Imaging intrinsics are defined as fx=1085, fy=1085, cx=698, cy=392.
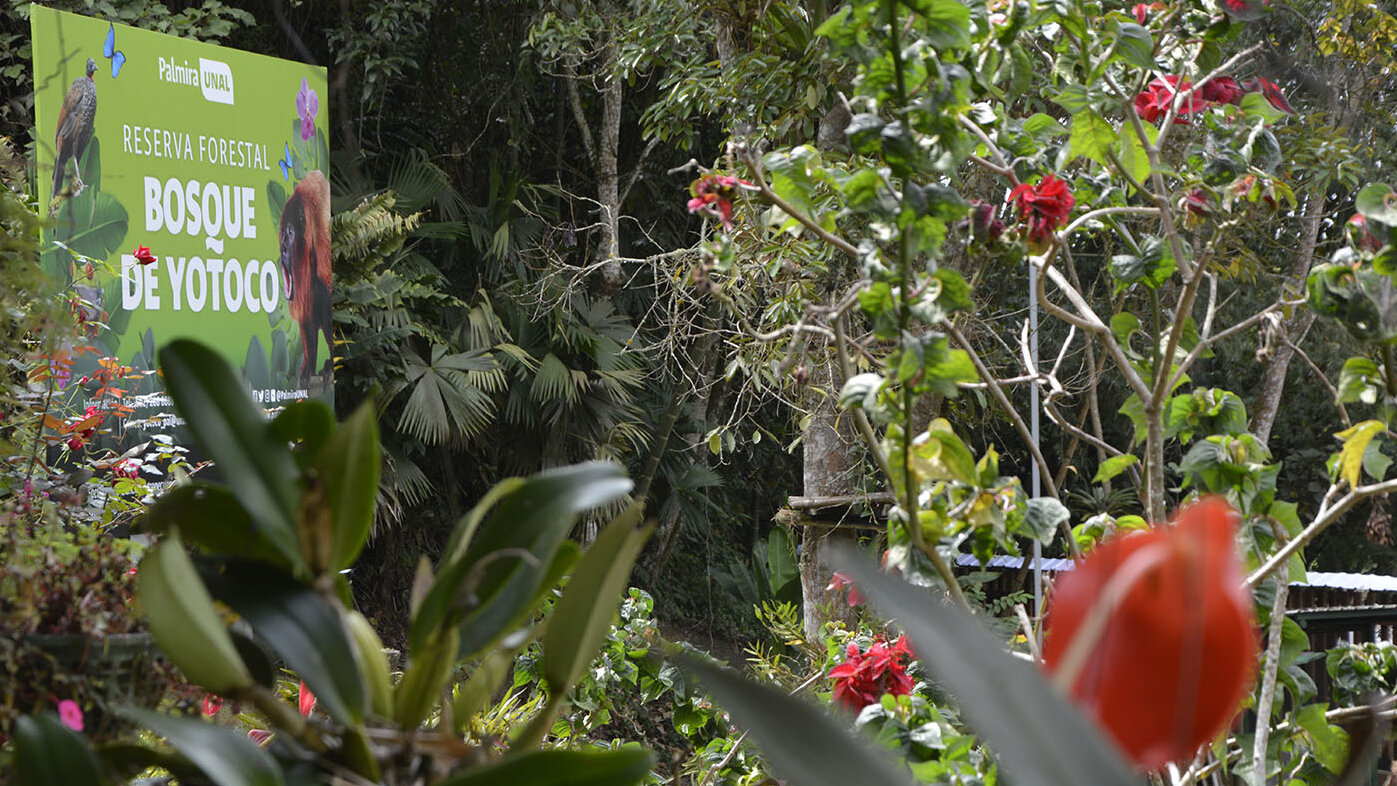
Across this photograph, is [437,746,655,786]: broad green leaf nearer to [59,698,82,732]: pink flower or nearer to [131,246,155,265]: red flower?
[59,698,82,732]: pink flower

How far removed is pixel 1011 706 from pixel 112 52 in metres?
3.51

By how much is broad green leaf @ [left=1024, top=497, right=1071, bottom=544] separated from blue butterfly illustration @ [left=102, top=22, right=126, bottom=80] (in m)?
3.08

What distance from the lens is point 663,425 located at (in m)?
6.66

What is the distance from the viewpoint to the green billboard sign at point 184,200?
2.97 meters

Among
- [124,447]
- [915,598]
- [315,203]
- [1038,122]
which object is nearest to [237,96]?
[315,203]

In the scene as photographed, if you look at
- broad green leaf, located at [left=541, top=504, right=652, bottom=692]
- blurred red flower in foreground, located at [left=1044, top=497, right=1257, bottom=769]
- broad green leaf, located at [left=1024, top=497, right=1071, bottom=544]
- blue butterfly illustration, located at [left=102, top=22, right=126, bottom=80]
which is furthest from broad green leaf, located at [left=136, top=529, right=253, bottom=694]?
blue butterfly illustration, located at [left=102, top=22, right=126, bottom=80]

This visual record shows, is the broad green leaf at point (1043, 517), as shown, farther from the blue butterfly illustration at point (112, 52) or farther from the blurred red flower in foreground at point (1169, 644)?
the blue butterfly illustration at point (112, 52)

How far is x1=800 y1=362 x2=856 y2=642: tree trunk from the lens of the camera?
318cm

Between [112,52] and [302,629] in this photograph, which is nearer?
[302,629]

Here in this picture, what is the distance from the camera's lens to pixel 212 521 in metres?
0.46

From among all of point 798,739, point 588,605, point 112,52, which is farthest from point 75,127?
point 798,739

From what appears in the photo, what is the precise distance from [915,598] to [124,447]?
3.17m

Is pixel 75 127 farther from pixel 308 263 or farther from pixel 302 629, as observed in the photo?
pixel 302 629

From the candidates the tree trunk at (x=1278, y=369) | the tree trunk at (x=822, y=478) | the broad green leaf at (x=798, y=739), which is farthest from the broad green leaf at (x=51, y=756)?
the tree trunk at (x=1278, y=369)
